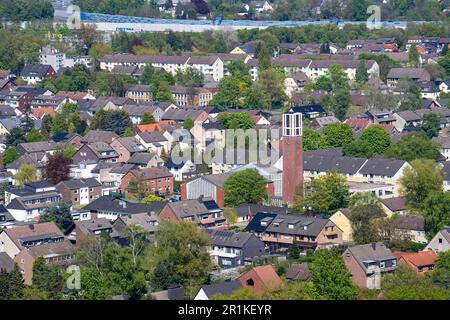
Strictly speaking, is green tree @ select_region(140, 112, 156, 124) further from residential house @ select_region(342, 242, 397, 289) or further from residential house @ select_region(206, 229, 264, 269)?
residential house @ select_region(342, 242, 397, 289)

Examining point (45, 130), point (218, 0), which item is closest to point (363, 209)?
point (45, 130)

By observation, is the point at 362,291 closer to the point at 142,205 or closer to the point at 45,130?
the point at 142,205

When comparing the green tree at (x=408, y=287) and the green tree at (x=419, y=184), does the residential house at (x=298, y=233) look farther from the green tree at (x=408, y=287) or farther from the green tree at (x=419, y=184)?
the green tree at (x=408, y=287)

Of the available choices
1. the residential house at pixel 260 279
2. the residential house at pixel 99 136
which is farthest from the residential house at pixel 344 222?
the residential house at pixel 99 136

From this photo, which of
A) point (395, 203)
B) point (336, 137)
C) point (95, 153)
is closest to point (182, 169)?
point (95, 153)

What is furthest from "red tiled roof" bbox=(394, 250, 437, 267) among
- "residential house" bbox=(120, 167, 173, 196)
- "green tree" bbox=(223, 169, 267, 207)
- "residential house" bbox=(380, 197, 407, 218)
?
"residential house" bbox=(120, 167, 173, 196)

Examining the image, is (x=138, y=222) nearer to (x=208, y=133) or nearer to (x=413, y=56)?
(x=208, y=133)
